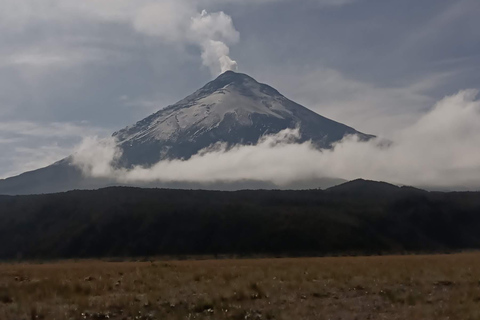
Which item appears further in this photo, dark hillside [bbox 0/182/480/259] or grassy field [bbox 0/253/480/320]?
dark hillside [bbox 0/182/480/259]

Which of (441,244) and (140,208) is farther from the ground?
(140,208)

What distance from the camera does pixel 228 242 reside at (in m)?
96.5

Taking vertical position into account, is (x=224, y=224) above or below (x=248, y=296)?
below

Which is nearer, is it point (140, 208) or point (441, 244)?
point (441, 244)

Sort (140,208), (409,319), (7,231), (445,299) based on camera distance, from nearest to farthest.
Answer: (409,319)
(445,299)
(7,231)
(140,208)

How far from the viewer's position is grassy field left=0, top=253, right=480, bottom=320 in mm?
14406

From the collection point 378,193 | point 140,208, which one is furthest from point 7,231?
point 378,193

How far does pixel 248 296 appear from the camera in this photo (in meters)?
16.8

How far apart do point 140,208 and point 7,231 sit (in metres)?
25.8

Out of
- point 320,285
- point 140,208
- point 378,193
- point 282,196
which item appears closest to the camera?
point 320,285

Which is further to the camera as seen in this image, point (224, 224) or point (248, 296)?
point (224, 224)

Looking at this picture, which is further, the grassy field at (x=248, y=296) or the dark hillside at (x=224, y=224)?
the dark hillside at (x=224, y=224)

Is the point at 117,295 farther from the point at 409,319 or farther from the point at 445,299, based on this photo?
the point at 445,299

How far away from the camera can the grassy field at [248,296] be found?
14.4m
